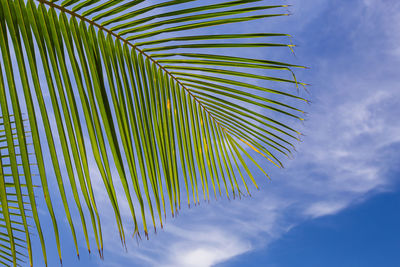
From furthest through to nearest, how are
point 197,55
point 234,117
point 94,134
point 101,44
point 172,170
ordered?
point 234,117
point 172,170
point 197,55
point 101,44
point 94,134

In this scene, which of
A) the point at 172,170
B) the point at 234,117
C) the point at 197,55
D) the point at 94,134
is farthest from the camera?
the point at 234,117

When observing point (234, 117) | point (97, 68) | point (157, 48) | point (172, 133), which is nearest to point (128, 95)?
point (97, 68)

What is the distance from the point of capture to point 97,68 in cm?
136

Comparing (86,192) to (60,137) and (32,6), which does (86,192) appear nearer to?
(60,137)

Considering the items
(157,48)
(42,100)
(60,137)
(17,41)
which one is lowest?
(60,137)

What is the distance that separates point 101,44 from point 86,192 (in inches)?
23.0

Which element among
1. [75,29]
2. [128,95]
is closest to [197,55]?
[128,95]

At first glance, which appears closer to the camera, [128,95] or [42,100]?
[42,100]

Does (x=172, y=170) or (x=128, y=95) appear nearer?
(x=128, y=95)

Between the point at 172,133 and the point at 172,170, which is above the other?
the point at 172,133

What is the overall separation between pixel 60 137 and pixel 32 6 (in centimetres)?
45

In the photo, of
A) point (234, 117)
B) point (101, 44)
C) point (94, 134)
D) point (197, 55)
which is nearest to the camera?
point (94, 134)

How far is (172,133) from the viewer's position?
1822mm

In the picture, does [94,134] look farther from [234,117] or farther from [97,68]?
[234,117]
